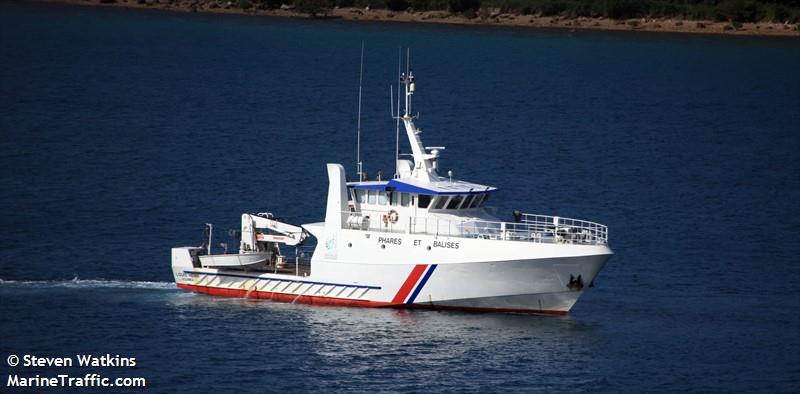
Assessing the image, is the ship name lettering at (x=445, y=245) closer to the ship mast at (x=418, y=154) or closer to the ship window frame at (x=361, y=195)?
the ship mast at (x=418, y=154)

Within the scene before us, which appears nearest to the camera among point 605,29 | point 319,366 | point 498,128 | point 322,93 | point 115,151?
point 319,366

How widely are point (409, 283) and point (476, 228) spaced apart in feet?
9.79

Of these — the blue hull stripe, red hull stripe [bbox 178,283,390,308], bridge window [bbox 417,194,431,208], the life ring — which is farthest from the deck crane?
the blue hull stripe

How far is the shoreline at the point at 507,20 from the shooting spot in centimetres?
17075

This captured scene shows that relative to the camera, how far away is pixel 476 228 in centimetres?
5534

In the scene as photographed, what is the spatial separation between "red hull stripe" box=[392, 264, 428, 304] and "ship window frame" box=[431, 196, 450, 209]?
2398 mm

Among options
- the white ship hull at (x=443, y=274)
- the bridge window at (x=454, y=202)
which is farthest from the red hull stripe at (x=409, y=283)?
the bridge window at (x=454, y=202)

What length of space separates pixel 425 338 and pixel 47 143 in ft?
146

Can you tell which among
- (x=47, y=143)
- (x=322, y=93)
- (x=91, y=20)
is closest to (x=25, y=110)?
(x=47, y=143)

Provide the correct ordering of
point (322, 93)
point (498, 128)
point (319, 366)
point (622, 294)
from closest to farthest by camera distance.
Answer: point (319, 366) → point (622, 294) → point (498, 128) → point (322, 93)

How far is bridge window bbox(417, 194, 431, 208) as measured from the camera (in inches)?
2194

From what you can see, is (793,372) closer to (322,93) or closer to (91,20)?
(322,93)

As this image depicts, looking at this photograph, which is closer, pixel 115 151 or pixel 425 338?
pixel 425 338

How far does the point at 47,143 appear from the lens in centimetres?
9088
